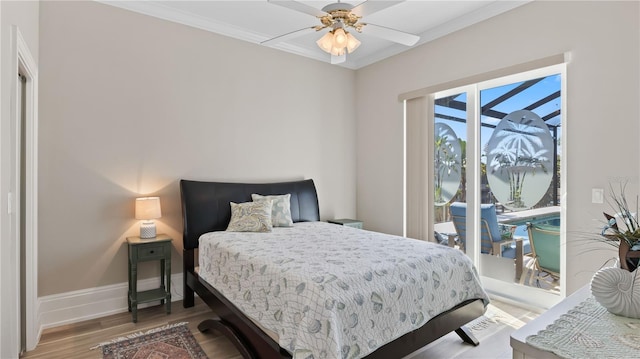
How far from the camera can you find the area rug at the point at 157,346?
2.39m

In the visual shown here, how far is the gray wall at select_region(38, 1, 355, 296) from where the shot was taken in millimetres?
2949

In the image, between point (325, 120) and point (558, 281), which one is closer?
point (558, 281)

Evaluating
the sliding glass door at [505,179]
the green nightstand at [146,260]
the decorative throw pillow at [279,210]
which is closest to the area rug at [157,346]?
the green nightstand at [146,260]

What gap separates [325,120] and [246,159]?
4.37ft

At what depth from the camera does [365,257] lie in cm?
228

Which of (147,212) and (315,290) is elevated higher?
(147,212)

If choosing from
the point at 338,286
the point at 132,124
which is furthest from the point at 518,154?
the point at 132,124

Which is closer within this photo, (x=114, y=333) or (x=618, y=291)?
(x=618, y=291)

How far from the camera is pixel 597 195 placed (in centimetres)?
271

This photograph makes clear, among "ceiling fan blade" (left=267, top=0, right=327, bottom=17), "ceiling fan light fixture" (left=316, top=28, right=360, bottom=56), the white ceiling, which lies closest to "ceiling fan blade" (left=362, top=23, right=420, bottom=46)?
"ceiling fan light fixture" (left=316, top=28, right=360, bottom=56)

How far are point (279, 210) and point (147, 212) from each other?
129 centimetres

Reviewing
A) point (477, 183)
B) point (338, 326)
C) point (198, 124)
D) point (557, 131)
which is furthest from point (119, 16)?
point (557, 131)

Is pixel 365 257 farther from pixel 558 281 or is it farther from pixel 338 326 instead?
pixel 558 281

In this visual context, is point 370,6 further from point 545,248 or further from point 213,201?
point 545,248
